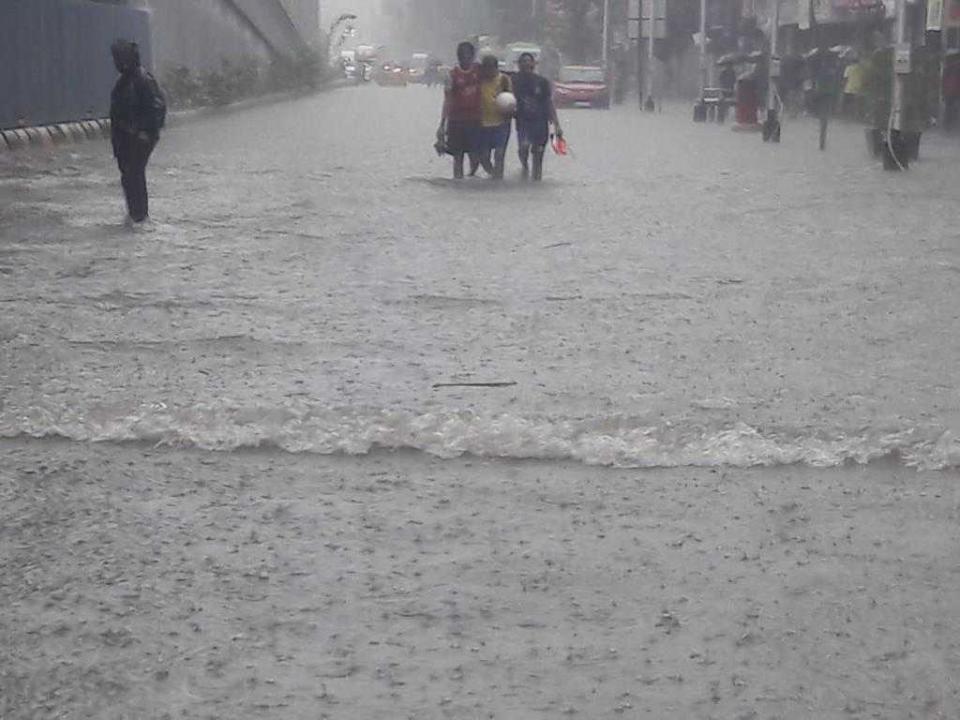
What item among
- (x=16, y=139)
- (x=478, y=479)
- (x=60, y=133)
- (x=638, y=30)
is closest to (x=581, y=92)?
(x=638, y=30)

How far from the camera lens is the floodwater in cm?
641

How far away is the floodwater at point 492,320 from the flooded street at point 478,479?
31 mm

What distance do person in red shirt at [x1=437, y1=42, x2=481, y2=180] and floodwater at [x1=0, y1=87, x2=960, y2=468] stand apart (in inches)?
20.4

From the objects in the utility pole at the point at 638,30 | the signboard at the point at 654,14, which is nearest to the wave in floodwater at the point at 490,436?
the utility pole at the point at 638,30

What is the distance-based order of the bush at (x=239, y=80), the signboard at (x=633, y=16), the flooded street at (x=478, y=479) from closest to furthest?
1. the flooded street at (x=478, y=479)
2. the bush at (x=239, y=80)
3. the signboard at (x=633, y=16)

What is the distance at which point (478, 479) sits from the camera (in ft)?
18.6

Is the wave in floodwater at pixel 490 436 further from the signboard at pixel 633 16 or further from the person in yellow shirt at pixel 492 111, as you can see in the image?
the signboard at pixel 633 16

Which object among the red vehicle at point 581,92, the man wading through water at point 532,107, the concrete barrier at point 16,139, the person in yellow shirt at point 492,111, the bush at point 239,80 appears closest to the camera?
the person in yellow shirt at point 492,111

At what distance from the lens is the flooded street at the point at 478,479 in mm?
3953

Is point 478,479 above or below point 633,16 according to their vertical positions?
above

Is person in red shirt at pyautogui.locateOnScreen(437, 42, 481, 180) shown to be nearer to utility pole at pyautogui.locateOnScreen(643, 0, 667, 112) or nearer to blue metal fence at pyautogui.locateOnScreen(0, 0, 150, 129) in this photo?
blue metal fence at pyautogui.locateOnScreen(0, 0, 150, 129)

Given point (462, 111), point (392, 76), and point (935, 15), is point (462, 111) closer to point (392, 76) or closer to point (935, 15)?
point (935, 15)

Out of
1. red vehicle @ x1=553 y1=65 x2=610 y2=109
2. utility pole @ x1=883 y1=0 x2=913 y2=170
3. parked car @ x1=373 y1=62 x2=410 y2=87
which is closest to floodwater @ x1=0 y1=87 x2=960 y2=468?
utility pole @ x1=883 y1=0 x2=913 y2=170

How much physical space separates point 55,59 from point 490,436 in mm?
23313
